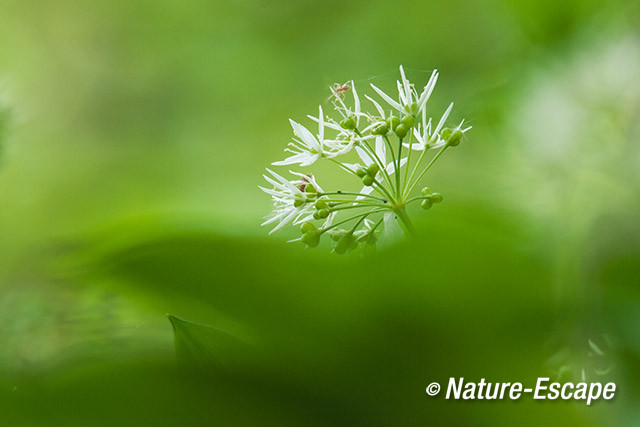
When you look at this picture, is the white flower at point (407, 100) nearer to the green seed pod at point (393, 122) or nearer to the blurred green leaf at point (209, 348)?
the green seed pod at point (393, 122)

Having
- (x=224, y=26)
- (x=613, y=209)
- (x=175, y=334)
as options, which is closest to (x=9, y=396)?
(x=175, y=334)

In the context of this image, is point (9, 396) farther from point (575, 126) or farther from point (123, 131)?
point (123, 131)

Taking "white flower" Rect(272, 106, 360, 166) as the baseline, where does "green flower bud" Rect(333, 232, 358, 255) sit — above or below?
below

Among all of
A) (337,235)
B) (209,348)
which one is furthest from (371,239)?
(209,348)

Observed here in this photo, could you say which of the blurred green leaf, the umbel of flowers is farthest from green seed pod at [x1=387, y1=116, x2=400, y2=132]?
the blurred green leaf

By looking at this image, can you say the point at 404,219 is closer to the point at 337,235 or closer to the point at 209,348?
the point at 337,235

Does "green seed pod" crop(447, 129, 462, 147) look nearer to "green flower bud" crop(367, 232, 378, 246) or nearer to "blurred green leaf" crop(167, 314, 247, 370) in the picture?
"green flower bud" crop(367, 232, 378, 246)
